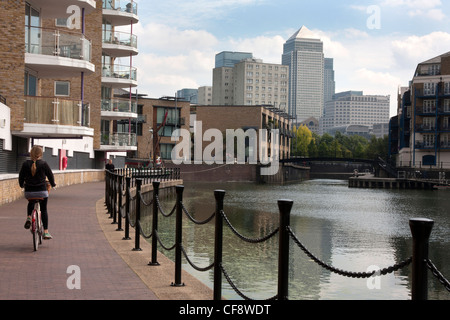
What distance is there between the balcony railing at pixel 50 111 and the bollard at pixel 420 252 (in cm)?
2157

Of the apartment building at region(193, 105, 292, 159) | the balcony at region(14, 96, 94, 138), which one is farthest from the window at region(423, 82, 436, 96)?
the balcony at region(14, 96, 94, 138)

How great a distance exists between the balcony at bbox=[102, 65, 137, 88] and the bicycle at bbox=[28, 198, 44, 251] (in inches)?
1484

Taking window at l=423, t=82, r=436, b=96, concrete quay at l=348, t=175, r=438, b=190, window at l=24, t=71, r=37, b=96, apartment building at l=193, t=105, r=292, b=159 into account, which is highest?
window at l=423, t=82, r=436, b=96

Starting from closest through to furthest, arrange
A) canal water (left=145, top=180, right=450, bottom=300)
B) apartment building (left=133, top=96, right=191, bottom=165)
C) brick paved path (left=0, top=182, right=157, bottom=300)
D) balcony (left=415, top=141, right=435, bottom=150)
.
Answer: brick paved path (left=0, top=182, right=157, bottom=300) < canal water (left=145, top=180, right=450, bottom=300) < balcony (left=415, top=141, right=435, bottom=150) < apartment building (left=133, top=96, right=191, bottom=165)

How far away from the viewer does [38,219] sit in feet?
36.4

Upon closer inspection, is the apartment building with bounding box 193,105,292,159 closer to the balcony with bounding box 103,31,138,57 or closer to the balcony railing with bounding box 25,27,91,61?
the balcony with bounding box 103,31,138,57

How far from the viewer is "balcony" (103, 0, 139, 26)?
4769cm

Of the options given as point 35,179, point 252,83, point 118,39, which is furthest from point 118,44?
point 252,83

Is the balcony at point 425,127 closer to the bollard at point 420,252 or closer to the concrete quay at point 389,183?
the concrete quay at point 389,183

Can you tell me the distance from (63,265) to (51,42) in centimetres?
1775

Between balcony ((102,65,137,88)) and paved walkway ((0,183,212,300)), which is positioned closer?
paved walkway ((0,183,212,300))

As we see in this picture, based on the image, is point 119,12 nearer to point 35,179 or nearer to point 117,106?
point 117,106
